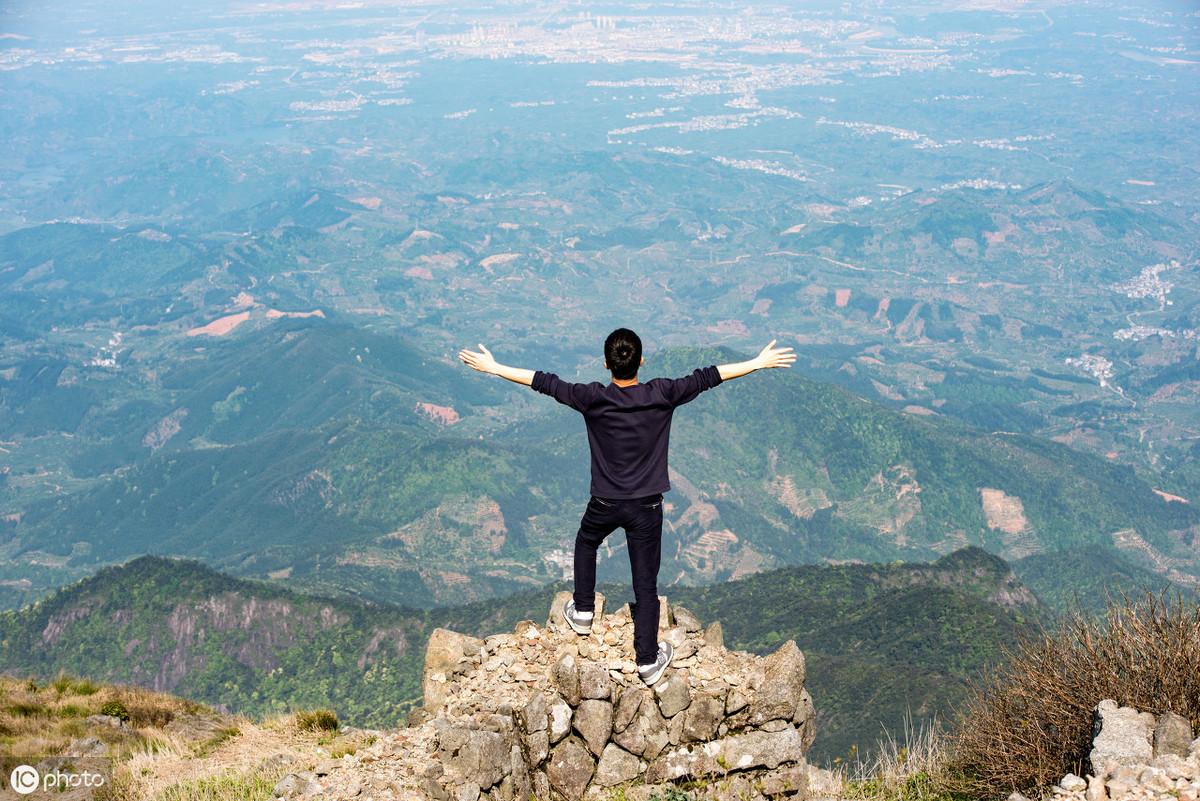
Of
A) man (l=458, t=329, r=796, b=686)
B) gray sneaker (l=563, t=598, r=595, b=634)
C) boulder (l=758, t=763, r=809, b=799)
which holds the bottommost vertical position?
boulder (l=758, t=763, r=809, b=799)

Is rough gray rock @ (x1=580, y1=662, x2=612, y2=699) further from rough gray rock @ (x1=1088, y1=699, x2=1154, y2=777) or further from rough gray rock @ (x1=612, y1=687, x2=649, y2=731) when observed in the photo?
rough gray rock @ (x1=1088, y1=699, x2=1154, y2=777)

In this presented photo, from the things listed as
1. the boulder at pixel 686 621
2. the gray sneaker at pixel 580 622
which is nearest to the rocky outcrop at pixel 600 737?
the gray sneaker at pixel 580 622

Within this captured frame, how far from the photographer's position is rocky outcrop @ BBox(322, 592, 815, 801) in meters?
17.2

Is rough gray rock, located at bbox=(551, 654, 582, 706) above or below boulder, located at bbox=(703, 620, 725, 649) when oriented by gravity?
above

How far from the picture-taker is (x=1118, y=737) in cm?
1606

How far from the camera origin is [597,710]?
17938 millimetres

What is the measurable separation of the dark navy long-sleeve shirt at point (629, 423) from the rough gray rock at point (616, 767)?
525 cm

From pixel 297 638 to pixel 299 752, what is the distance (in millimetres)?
106425

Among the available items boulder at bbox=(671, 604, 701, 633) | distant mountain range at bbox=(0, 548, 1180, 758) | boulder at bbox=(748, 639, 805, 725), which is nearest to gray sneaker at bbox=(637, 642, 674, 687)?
boulder at bbox=(748, 639, 805, 725)

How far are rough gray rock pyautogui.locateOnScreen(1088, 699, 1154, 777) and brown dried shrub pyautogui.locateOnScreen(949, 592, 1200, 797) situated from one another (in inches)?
39.0

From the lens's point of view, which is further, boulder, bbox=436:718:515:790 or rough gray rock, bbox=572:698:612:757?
rough gray rock, bbox=572:698:612:757

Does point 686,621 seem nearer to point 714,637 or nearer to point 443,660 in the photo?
point 714,637

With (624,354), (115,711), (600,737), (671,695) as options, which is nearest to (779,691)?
(671,695)

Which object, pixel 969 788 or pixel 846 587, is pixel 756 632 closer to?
pixel 846 587
